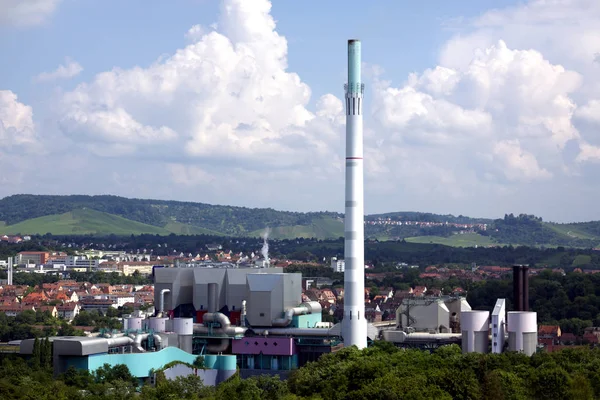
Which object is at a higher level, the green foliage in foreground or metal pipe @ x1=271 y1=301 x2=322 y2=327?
metal pipe @ x1=271 y1=301 x2=322 y2=327

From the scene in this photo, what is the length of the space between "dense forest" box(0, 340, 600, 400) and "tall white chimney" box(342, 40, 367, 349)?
9.29m

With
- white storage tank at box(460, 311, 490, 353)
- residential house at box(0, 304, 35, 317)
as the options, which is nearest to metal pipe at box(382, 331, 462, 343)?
white storage tank at box(460, 311, 490, 353)

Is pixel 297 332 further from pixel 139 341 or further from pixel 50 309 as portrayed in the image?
pixel 50 309

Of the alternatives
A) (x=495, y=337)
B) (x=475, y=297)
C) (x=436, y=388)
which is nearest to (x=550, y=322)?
(x=475, y=297)

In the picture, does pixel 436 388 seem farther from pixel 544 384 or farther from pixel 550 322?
pixel 550 322

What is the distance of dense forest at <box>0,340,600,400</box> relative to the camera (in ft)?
241

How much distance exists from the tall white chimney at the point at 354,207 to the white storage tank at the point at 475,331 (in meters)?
8.68

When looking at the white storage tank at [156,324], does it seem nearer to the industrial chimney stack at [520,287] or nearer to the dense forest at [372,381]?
the dense forest at [372,381]

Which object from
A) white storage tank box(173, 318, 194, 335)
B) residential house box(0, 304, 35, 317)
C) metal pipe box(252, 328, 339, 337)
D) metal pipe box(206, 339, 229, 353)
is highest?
white storage tank box(173, 318, 194, 335)

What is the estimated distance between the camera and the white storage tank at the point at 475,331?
95.2 meters

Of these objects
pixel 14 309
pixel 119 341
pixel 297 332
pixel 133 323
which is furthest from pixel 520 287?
pixel 14 309

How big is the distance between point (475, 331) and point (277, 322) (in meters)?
17.4

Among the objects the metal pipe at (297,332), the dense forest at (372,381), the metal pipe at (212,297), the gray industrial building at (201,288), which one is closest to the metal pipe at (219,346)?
the metal pipe at (297,332)

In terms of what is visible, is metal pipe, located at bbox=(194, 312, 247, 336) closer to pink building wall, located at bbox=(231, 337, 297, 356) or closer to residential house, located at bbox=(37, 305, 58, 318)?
pink building wall, located at bbox=(231, 337, 297, 356)
